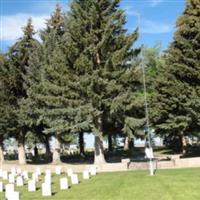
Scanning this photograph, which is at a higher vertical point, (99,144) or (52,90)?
(52,90)

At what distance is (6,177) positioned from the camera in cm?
2875

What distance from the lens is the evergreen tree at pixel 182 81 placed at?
3578cm

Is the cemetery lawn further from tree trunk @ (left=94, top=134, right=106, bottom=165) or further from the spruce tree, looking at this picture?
the spruce tree

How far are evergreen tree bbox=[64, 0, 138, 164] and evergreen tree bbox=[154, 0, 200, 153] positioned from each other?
12.5 feet

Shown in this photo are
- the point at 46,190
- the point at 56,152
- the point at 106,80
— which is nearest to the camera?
the point at 46,190

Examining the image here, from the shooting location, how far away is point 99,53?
35719 mm

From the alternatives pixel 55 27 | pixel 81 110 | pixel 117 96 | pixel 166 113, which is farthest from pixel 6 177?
pixel 55 27

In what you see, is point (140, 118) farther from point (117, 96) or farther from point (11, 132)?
point (11, 132)

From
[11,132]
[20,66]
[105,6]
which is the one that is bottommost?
[11,132]

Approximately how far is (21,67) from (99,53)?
10.6 metres

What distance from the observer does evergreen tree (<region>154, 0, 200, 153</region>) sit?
35.8 meters

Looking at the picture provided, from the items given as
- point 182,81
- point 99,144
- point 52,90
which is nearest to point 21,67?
point 52,90

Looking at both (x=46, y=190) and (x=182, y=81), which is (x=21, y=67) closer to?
(x=182, y=81)

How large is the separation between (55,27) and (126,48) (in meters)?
11.0
